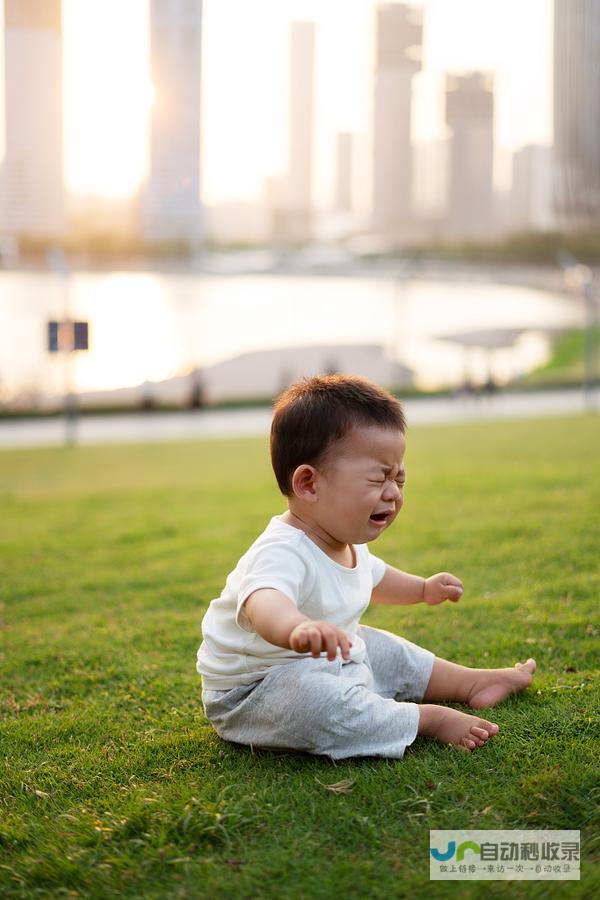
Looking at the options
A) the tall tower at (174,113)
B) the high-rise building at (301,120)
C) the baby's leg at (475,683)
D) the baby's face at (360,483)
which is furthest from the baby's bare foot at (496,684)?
the high-rise building at (301,120)

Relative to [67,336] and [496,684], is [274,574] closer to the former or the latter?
[496,684]

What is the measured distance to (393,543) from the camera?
14.5ft

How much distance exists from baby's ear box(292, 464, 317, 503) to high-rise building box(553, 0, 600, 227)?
9980cm

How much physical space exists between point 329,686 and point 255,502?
14.8ft

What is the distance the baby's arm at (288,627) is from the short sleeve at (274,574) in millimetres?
23

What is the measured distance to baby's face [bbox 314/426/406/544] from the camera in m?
2.00

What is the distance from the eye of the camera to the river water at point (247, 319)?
45562mm

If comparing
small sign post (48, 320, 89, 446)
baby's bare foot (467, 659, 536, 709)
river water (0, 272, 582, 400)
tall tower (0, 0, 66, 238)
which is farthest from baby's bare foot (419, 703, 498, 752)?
tall tower (0, 0, 66, 238)

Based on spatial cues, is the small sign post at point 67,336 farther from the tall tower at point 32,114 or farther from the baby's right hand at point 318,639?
the tall tower at point 32,114

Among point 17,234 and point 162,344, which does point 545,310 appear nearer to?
point 162,344

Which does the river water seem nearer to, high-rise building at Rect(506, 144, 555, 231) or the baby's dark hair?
high-rise building at Rect(506, 144, 555, 231)

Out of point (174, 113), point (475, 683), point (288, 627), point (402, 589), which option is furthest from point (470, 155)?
point (288, 627)

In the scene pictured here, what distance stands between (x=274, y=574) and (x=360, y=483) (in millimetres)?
247

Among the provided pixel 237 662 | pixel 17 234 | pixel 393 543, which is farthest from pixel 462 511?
pixel 17 234
